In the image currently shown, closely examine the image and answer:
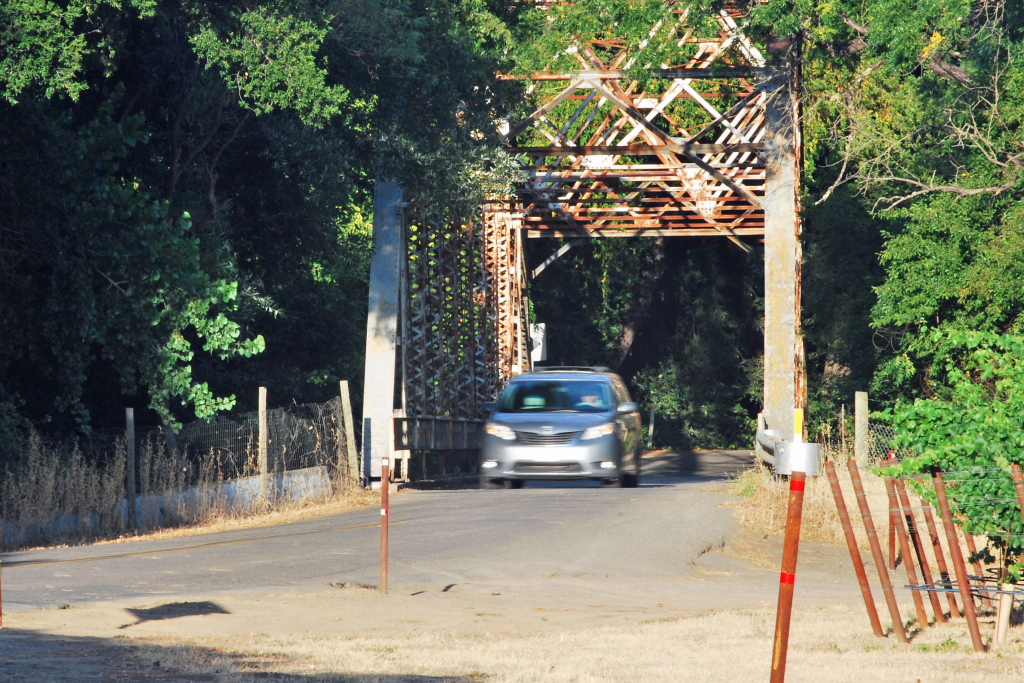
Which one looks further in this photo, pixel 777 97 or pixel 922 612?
pixel 777 97

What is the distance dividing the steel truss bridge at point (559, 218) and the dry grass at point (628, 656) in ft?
41.3

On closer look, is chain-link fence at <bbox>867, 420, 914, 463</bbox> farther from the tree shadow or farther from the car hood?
the tree shadow

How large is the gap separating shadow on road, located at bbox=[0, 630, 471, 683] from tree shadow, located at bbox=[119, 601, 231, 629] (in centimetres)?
119

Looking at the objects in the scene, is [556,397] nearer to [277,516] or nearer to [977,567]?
[277,516]

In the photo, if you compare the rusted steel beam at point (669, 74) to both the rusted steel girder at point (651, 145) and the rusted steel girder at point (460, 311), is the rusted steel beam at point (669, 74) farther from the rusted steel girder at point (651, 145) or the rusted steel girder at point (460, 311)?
the rusted steel girder at point (460, 311)

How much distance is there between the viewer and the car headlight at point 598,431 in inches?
762

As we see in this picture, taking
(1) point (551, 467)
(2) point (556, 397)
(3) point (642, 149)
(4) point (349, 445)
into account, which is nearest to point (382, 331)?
(4) point (349, 445)

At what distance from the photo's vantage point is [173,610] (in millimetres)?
10633

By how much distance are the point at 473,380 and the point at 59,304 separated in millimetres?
12593

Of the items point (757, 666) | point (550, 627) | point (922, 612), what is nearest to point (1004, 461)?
point (922, 612)

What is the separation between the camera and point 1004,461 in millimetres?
9641

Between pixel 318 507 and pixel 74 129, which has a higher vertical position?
pixel 74 129

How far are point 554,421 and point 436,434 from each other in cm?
A: 641

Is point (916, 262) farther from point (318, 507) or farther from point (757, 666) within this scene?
point (757, 666)
